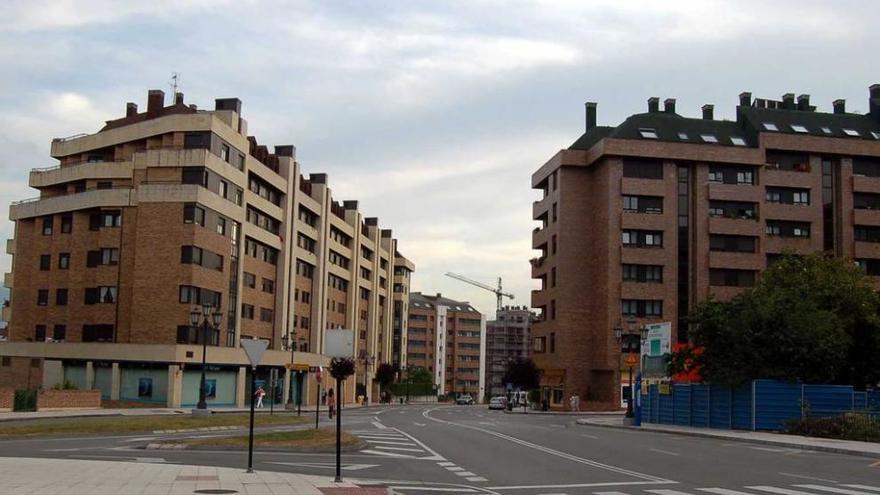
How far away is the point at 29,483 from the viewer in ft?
50.7

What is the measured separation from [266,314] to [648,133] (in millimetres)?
38938

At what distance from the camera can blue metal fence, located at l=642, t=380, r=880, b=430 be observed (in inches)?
1545

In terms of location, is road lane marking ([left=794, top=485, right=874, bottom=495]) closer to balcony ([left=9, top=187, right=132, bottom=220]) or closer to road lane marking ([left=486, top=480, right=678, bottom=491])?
road lane marking ([left=486, top=480, right=678, bottom=491])

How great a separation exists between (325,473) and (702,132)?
76158 millimetres

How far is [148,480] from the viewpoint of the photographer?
16531 millimetres

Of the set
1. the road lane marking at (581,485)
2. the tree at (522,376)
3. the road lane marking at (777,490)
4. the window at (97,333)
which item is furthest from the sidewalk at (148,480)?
the tree at (522,376)

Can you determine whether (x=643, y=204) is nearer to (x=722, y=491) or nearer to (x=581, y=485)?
(x=581, y=485)

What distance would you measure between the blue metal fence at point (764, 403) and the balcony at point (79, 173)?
4569 centimetres

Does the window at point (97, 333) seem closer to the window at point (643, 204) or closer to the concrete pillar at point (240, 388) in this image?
the concrete pillar at point (240, 388)

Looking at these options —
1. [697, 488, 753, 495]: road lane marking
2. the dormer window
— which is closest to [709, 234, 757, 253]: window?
the dormer window

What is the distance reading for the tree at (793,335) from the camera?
1662 inches

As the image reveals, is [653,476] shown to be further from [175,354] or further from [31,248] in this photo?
[31,248]

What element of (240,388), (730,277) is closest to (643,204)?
(730,277)

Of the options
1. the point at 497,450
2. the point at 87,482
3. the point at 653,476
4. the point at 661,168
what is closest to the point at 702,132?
the point at 661,168
